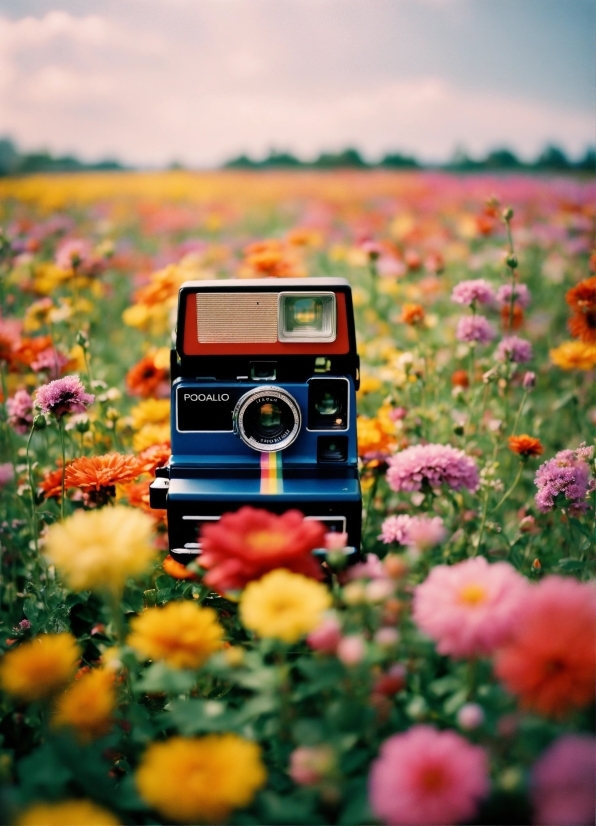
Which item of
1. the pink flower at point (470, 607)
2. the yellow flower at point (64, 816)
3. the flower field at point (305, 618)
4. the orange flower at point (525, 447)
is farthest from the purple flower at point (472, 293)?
the yellow flower at point (64, 816)

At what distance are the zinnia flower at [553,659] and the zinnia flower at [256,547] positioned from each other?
264 mm

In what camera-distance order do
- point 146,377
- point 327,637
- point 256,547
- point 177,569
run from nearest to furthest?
point 327,637 → point 256,547 → point 177,569 → point 146,377

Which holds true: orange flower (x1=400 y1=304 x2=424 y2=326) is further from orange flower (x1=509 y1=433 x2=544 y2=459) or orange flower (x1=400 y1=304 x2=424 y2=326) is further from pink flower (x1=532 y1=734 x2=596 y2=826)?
pink flower (x1=532 y1=734 x2=596 y2=826)

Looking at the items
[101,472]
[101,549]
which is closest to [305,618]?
[101,549]

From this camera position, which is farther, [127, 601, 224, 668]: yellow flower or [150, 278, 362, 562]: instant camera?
[150, 278, 362, 562]: instant camera

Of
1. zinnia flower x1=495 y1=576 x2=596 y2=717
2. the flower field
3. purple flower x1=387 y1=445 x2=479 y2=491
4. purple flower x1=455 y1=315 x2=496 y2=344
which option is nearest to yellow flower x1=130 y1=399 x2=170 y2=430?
the flower field

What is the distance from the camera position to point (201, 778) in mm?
685

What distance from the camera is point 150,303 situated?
A: 1.83 m

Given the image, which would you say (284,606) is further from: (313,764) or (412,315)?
(412,315)

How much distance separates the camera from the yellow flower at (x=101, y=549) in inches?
31.4

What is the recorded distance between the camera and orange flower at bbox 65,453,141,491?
4.05 feet

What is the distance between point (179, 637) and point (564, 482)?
812 mm

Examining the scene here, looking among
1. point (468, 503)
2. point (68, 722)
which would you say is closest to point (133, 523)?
point (68, 722)

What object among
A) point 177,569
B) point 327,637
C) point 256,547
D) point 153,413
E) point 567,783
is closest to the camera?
point 567,783
